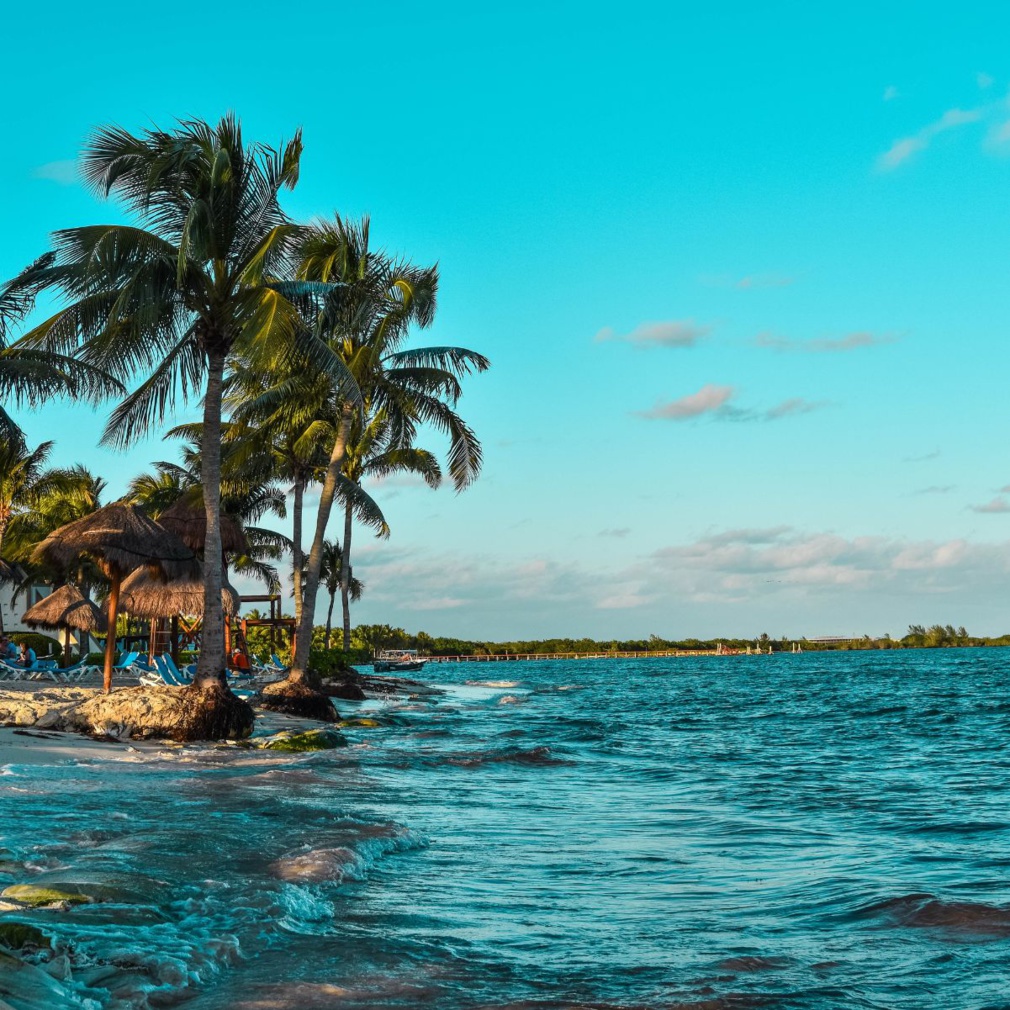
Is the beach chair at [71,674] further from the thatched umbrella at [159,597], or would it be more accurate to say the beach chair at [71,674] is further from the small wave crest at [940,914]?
the small wave crest at [940,914]

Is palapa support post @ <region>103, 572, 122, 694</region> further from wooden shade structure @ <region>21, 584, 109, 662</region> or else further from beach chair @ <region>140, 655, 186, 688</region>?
wooden shade structure @ <region>21, 584, 109, 662</region>

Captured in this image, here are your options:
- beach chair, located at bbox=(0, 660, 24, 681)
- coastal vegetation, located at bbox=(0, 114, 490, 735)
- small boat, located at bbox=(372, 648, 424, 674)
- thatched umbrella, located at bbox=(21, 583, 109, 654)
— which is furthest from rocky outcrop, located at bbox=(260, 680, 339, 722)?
small boat, located at bbox=(372, 648, 424, 674)

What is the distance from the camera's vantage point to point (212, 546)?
16000mm

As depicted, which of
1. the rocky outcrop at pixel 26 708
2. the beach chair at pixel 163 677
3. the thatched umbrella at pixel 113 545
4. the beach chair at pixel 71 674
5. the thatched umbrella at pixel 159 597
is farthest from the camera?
the beach chair at pixel 71 674

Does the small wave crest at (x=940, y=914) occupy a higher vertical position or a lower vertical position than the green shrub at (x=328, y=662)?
higher

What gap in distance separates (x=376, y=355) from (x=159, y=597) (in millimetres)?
7327

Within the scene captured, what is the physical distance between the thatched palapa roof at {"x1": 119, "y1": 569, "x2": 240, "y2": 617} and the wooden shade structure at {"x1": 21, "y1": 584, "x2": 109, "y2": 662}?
11.2ft

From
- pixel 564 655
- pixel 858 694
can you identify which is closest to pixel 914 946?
pixel 858 694

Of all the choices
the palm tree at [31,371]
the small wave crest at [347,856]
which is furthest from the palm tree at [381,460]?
the small wave crest at [347,856]

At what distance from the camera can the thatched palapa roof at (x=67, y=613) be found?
89.1 feet

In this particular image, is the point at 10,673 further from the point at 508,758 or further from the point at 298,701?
the point at 508,758

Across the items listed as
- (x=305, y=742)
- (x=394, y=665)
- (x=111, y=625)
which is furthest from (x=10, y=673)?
(x=394, y=665)

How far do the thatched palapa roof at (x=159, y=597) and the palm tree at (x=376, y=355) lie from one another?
2747 mm

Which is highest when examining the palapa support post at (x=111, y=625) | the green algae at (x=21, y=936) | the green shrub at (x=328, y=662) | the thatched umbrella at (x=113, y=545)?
the thatched umbrella at (x=113, y=545)
